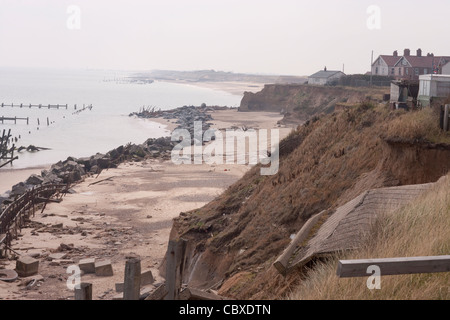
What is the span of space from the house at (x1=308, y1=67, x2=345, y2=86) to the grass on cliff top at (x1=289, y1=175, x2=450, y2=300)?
86836 mm

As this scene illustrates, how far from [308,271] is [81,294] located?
12.1ft

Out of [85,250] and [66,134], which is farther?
[66,134]

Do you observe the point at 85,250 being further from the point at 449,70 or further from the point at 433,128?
the point at 449,70

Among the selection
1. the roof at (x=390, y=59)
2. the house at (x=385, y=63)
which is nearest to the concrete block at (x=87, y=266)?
the house at (x=385, y=63)

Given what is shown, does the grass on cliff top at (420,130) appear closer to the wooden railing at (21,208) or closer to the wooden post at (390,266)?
the wooden post at (390,266)

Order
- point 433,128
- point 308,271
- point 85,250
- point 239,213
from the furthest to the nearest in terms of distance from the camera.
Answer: point 85,250
point 239,213
point 433,128
point 308,271

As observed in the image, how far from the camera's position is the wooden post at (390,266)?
5.82 meters

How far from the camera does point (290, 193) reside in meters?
17.5

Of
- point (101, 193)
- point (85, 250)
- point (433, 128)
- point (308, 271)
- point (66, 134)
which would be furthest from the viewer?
point (66, 134)

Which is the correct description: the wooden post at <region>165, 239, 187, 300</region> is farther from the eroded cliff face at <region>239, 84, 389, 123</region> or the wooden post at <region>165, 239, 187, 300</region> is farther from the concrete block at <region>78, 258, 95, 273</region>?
the eroded cliff face at <region>239, 84, 389, 123</region>

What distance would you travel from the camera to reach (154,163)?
164 feet

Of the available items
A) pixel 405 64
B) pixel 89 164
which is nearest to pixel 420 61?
pixel 405 64

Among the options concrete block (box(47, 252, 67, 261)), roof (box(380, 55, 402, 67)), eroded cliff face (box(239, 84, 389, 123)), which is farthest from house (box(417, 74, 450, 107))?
roof (box(380, 55, 402, 67))
